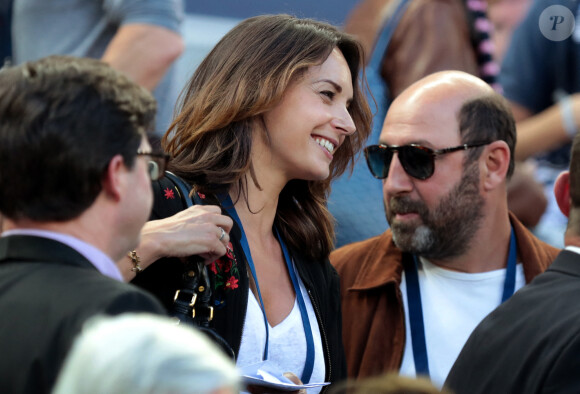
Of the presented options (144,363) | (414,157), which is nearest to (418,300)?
(414,157)

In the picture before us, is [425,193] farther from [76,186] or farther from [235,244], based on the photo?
[76,186]

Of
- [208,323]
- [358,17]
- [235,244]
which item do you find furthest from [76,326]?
[358,17]

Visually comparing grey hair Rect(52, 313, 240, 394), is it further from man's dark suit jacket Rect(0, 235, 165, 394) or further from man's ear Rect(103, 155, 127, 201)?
man's ear Rect(103, 155, 127, 201)

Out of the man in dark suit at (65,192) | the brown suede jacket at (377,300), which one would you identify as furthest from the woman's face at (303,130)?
the man in dark suit at (65,192)

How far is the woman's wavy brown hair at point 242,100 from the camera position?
270 cm

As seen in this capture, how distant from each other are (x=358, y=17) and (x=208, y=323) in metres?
3.04

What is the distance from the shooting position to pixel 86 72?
1571 millimetres

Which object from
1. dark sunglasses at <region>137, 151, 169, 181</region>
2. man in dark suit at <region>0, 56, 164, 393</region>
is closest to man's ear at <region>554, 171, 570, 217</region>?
dark sunglasses at <region>137, 151, 169, 181</region>

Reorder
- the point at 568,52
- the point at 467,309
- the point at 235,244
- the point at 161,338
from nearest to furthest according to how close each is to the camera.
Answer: the point at 161,338 < the point at 235,244 < the point at 467,309 < the point at 568,52

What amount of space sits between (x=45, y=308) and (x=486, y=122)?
8.64 ft

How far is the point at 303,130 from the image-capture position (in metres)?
2.80

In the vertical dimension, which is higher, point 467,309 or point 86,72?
point 86,72

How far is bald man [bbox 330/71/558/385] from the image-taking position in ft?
11.1

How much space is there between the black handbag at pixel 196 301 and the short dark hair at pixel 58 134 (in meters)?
0.72
